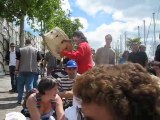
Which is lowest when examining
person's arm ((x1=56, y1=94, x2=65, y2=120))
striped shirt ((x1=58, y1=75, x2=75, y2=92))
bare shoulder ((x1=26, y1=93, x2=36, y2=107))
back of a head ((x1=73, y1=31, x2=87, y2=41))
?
person's arm ((x1=56, y1=94, x2=65, y2=120))

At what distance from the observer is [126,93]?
1.39 meters

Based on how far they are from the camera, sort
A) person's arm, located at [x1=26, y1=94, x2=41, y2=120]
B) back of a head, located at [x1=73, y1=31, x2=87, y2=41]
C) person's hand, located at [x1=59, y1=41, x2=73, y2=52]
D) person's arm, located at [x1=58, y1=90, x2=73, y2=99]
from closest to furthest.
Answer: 1. person's arm, located at [x1=26, y1=94, x2=41, y2=120]
2. person's arm, located at [x1=58, y1=90, x2=73, y2=99]
3. person's hand, located at [x1=59, y1=41, x2=73, y2=52]
4. back of a head, located at [x1=73, y1=31, x2=87, y2=41]

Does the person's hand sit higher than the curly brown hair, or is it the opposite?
the person's hand

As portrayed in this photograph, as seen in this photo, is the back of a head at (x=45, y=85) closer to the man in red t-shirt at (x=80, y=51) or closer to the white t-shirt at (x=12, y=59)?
the man in red t-shirt at (x=80, y=51)

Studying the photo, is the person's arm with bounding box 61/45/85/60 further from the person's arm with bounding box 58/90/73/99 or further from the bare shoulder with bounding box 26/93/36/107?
the bare shoulder with bounding box 26/93/36/107

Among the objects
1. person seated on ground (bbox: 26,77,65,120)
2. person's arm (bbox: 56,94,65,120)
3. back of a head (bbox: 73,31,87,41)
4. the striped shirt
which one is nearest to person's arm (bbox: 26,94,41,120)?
person seated on ground (bbox: 26,77,65,120)

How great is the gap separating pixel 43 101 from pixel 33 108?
0.20 m

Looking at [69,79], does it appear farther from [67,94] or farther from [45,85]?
[45,85]

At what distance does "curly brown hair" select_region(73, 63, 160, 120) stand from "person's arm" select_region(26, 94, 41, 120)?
3963 millimetres

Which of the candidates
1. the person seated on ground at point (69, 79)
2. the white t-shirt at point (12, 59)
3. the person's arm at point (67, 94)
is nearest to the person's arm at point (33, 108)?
the person's arm at point (67, 94)

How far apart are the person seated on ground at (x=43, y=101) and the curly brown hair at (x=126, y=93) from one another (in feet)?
13.1

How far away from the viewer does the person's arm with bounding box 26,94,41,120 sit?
536 cm

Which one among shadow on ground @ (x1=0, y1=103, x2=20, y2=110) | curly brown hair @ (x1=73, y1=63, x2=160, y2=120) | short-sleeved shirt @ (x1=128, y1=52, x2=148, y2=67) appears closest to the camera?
curly brown hair @ (x1=73, y1=63, x2=160, y2=120)

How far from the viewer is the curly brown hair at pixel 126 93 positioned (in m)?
1.38
